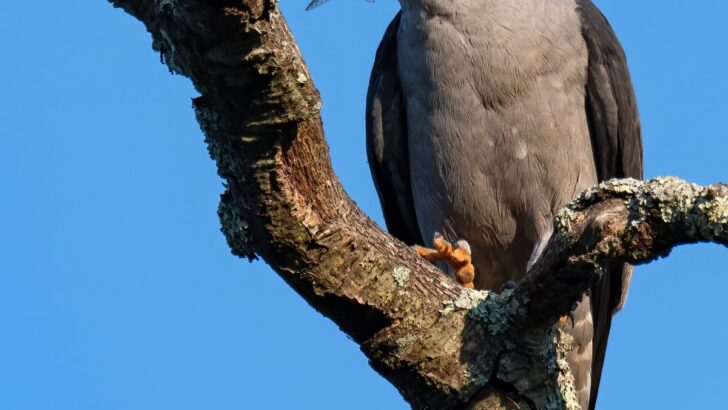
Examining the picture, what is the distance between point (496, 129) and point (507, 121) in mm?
83

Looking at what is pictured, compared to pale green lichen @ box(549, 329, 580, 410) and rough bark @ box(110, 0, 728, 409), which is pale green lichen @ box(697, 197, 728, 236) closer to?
rough bark @ box(110, 0, 728, 409)

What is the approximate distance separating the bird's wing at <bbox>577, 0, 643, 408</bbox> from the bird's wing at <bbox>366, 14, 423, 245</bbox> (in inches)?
49.2

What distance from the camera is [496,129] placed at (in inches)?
254

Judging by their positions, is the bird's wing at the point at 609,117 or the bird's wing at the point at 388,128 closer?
the bird's wing at the point at 609,117

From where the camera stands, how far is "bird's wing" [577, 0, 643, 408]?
21.8 ft

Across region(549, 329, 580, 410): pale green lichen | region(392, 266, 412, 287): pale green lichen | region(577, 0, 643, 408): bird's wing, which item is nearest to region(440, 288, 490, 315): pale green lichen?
region(392, 266, 412, 287): pale green lichen

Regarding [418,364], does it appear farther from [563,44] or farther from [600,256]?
[563,44]

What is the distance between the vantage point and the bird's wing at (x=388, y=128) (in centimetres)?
703

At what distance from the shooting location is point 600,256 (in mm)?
3814

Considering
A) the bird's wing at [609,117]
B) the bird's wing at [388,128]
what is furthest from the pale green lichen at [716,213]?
the bird's wing at [388,128]

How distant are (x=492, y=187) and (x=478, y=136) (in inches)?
14.3

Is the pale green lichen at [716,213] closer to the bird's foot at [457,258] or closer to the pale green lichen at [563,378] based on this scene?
the pale green lichen at [563,378]

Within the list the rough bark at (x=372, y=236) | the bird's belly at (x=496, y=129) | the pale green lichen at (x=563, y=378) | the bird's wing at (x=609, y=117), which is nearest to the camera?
the rough bark at (x=372, y=236)

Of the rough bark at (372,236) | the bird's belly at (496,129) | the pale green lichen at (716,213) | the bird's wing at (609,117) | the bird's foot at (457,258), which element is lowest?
the rough bark at (372,236)
